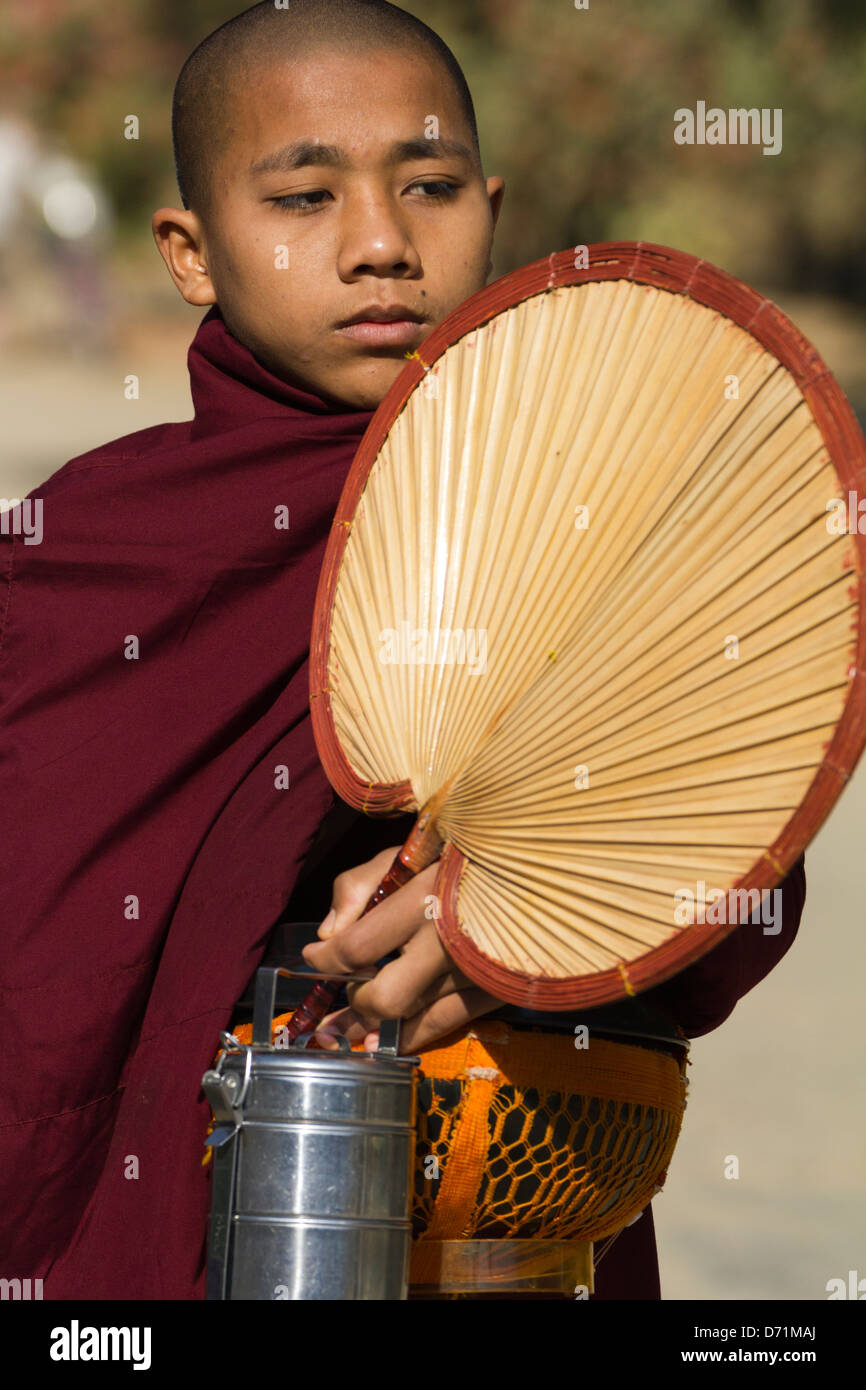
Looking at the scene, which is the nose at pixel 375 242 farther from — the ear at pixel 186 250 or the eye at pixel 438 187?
the ear at pixel 186 250

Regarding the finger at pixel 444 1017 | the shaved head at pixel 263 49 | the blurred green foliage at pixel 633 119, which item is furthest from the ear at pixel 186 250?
the blurred green foliage at pixel 633 119

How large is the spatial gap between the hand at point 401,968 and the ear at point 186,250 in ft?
2.18

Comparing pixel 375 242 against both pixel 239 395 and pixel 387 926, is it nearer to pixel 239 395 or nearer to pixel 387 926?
pixel 239 395

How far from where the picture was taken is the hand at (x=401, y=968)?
3.94ft

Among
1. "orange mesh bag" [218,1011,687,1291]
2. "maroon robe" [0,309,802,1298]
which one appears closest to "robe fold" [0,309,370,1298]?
"maroon robe" [0,309,802,1298]

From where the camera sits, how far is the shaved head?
1.49m

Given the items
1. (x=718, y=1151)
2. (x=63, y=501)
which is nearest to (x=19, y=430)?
(x=718, y=1151)

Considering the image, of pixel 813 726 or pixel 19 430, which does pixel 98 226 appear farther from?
pixel 813 726

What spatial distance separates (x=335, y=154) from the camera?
1.43m

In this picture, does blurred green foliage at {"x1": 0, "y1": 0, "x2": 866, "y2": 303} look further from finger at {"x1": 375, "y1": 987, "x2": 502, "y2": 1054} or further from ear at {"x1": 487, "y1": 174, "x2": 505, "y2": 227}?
finger at {"x1": 375, "y1": 987, "x2": 502, "y2": 1054}

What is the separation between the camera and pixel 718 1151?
4.51 m

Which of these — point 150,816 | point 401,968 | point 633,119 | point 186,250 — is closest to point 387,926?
point 401,968

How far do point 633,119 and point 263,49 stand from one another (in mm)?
10329

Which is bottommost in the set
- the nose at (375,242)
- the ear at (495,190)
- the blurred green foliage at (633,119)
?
the nose at (375,242)
